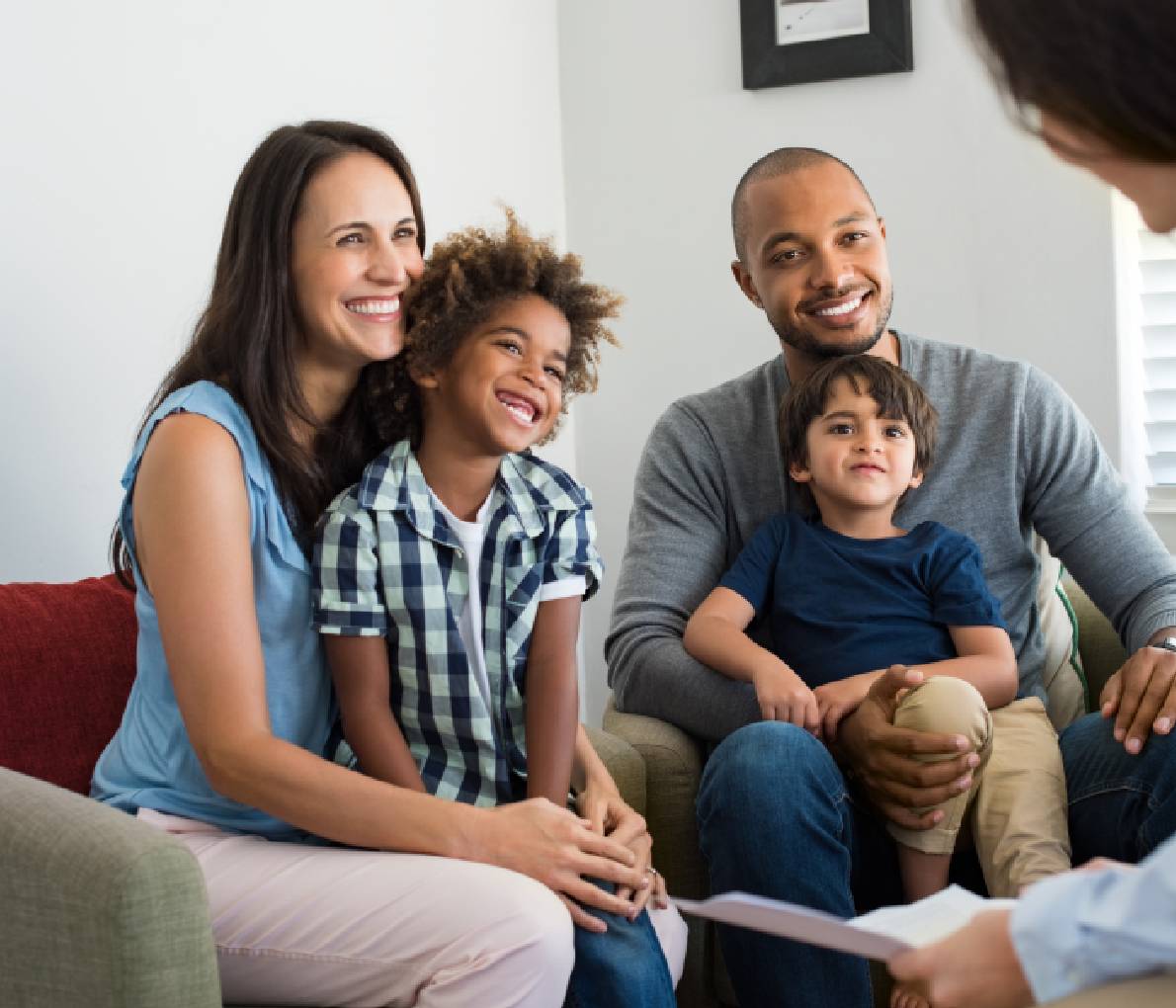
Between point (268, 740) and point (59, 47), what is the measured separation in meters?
1.04

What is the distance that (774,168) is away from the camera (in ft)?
7.41

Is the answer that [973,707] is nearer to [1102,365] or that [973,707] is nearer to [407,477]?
[407,477]

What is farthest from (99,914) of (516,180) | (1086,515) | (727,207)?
(727,207)

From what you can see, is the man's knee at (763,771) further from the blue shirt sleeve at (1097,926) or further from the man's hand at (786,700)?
the blue shirt sleeve at (1097,926)

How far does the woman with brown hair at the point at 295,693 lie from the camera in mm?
1327

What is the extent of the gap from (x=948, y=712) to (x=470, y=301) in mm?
724

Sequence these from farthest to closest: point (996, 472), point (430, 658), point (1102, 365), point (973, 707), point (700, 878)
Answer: point (1102, 365)
point (996, 472)
point (700, 878)
point (973, 707)
point (430, 658)

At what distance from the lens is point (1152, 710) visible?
5.76 feet

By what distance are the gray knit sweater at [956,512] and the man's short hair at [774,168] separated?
0.29 m

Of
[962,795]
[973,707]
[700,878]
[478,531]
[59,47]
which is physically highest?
[59,47]

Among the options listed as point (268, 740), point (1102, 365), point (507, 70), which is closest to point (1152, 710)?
point (268, 740)

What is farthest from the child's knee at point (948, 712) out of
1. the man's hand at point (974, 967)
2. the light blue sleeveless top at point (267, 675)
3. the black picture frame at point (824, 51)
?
the black picture frame at point (824, 51)

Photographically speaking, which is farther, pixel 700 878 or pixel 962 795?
pixel 700 878

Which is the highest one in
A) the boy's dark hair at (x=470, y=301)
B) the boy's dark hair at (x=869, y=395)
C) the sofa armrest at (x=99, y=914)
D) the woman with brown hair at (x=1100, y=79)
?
the woman with brown hair at (x=1100, y=79)
